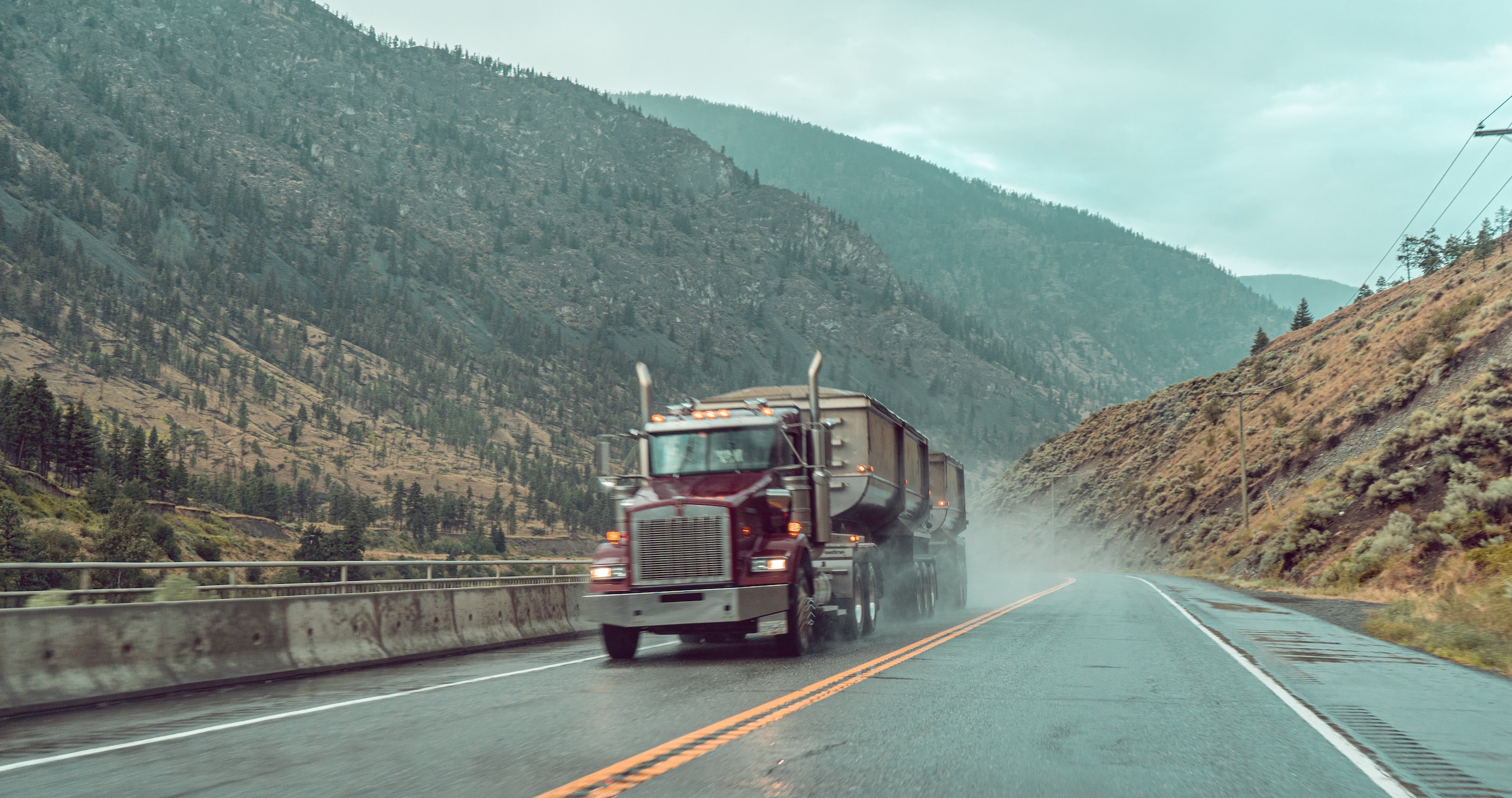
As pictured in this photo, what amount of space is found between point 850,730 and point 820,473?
293 inches

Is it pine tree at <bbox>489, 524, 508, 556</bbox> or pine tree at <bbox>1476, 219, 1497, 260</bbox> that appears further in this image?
pine tree at <bbox>489, 524, 508, 556</bbox>

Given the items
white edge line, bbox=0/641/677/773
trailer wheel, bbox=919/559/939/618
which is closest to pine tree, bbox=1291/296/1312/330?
trailer wheel, bbox=919/559/939/618

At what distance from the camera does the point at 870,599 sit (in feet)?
61.5

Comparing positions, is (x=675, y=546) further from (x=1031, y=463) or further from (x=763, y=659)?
(x=1031, y=463)

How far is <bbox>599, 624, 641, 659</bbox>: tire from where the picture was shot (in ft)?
48.5

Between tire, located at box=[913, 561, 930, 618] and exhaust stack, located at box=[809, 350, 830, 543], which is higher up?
exhaust stack, located at box=[809, 350, 830, 543]

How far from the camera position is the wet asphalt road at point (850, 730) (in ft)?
21.6

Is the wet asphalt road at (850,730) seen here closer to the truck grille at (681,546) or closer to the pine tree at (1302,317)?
the truck grille at (681,546)

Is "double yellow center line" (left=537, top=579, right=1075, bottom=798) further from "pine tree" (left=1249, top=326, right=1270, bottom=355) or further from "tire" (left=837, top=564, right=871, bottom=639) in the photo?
"pine tree" (left=1249, top=326, right=1270, bottom=355)

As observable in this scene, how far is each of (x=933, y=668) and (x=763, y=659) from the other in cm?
268

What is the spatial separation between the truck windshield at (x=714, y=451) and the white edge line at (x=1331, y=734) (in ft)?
20.5

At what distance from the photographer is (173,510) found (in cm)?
12050

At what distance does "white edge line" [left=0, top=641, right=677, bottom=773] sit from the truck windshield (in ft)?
10.7

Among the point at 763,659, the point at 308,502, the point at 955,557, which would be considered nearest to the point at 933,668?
the point at 763,659
